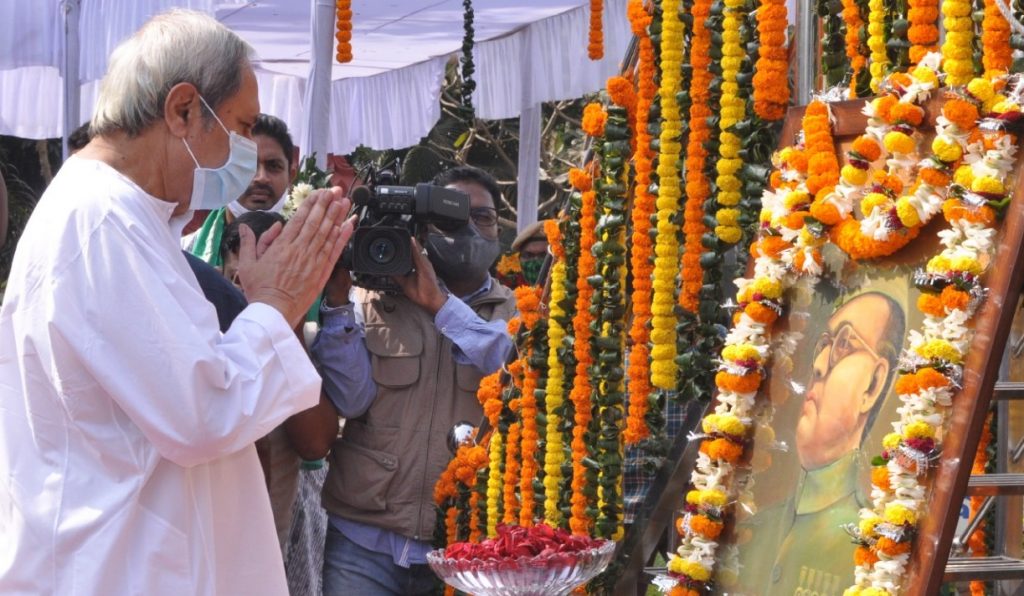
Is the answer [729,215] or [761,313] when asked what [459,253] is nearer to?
[729,215]

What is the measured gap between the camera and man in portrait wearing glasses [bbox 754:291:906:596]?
2.74 metres

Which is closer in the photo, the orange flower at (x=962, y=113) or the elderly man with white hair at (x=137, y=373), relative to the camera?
the elderly man with white hair at (x=137, y=373)

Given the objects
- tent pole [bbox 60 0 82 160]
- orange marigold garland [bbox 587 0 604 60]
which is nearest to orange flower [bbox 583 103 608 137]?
orange marigold garland [bbox 587 0 604 60]

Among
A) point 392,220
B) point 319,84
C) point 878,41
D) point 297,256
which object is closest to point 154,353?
point 297,256

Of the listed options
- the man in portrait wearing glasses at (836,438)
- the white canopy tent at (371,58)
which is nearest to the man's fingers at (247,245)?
the man in portrait wearing glasses at (836,438)

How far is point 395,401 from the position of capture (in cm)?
432

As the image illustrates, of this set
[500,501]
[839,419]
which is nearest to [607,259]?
[500,501]

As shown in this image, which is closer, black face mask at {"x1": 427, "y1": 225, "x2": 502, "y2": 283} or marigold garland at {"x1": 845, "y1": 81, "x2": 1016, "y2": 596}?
marigold garland at {"x1": 845, "y1": 81, "x2": 1016, "y2": 596}

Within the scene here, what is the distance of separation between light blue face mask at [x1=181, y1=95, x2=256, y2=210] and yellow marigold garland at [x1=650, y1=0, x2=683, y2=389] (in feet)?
4.22

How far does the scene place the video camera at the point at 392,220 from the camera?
4023 millimetres

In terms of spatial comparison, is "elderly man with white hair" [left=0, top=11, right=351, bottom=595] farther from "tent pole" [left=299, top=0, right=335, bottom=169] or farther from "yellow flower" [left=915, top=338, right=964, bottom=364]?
"tent pole" [left=299, top=0, right=335, bottom=169]

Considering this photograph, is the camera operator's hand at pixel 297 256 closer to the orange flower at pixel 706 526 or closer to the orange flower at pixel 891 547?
the orange flower at pixel 706 526

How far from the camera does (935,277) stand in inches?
101

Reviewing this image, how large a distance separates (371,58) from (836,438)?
7822mm
